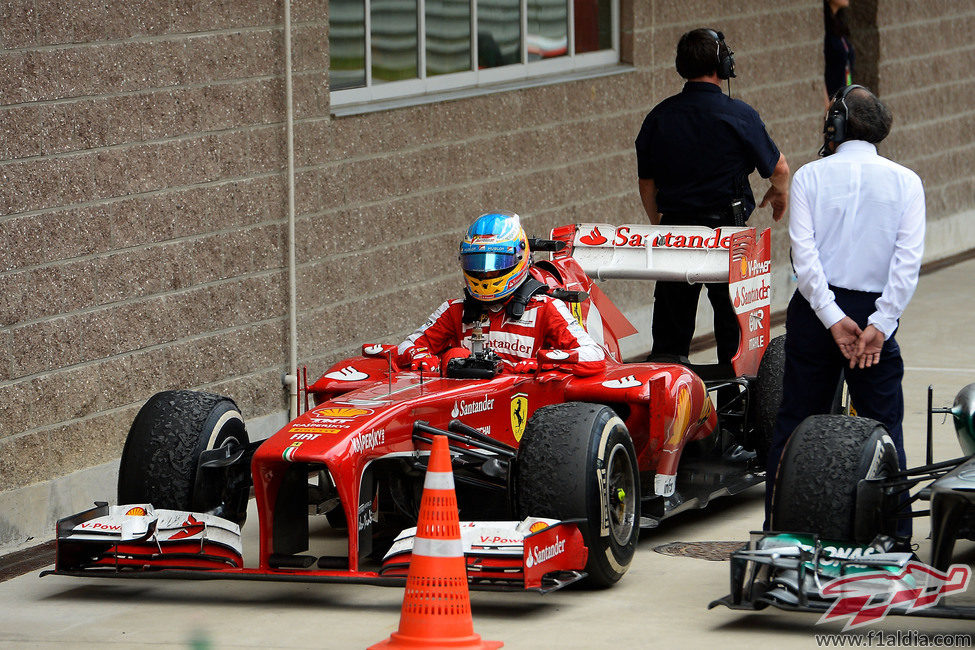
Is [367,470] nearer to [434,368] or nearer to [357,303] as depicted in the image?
[434,368]

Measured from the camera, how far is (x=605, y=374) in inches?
319

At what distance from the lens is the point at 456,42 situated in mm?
11484

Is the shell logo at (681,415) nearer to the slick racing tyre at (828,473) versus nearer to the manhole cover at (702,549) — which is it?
the manhole cover at (702,549)

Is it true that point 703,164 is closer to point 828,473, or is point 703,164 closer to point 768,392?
point 768,392

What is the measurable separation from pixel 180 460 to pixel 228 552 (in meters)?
0.48

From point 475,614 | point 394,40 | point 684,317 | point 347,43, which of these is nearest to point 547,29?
point 394,40

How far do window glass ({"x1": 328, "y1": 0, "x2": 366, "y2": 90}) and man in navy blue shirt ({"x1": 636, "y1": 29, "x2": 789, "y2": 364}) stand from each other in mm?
1855

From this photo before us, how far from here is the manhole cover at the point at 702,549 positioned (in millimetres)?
7800

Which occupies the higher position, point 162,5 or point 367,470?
point 162,5

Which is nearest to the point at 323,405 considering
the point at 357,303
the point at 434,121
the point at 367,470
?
the point at 367,470

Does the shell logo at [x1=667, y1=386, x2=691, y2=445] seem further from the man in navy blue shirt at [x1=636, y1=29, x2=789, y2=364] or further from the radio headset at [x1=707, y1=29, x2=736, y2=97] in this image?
the radio headset at [x1=707, y1=29, x2=736, y2=97]

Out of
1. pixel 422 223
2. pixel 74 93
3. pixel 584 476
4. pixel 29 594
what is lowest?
pixel 29 594

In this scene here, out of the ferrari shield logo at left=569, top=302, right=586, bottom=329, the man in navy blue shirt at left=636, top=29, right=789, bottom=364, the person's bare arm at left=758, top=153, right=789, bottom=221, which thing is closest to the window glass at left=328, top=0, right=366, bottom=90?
the man in navy blue shirt at left=636, top=29, right=789, bottom=364

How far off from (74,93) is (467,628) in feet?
12.1
